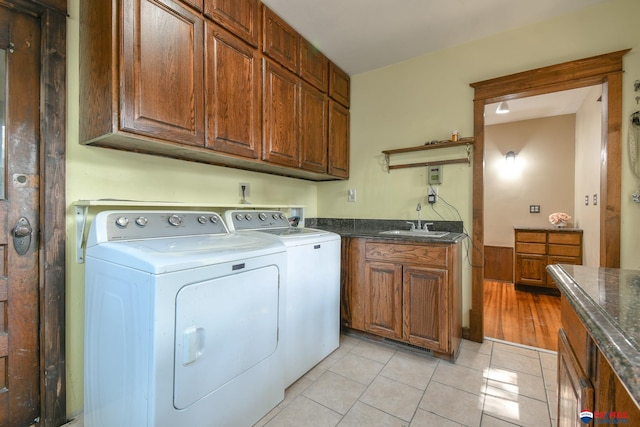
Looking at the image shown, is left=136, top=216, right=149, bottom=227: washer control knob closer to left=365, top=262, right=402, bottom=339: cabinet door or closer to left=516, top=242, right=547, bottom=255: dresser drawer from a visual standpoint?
left=365, top=262, right=402, bottom=339: cabinet door

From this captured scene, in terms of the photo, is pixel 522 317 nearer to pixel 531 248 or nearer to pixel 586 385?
pixel 531 248

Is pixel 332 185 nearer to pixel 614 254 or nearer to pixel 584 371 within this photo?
pixel 614 254

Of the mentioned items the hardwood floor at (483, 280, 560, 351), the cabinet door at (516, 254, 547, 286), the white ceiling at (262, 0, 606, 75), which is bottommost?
the hardwood floor at (483, 280, 560, 351)

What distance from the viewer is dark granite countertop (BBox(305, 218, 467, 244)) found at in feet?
6.86

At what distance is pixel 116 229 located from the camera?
1381 mm

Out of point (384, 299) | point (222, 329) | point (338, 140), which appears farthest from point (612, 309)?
point (338, 140)

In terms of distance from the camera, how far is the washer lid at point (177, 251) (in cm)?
106

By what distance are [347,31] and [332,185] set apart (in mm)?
1481

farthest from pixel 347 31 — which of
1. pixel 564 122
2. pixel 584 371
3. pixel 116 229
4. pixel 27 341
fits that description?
pixel 564 122

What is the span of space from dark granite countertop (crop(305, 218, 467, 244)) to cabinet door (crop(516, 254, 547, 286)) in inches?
84.3

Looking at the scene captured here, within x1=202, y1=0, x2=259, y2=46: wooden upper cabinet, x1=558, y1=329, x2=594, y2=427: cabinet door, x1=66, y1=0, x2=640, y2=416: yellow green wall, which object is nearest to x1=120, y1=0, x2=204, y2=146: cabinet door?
x1=202, y1=0, x2=259, y2=46: wooden upper cabinet

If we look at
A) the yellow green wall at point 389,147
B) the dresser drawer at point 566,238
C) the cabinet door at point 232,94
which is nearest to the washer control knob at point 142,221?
the yellow green wall at point 389,147

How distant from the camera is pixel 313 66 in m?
2.55

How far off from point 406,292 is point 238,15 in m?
2.26
